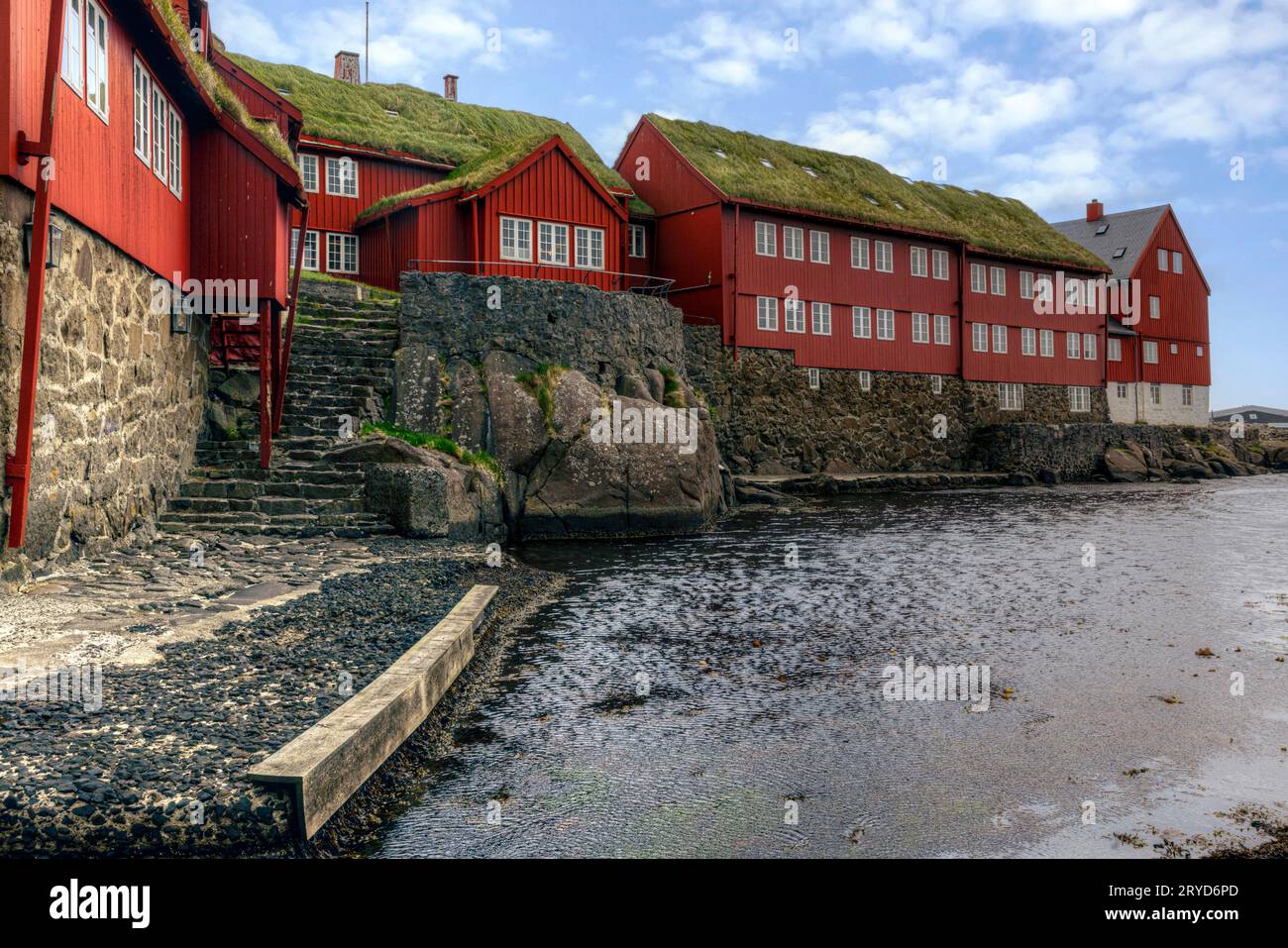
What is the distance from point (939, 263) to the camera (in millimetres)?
41188

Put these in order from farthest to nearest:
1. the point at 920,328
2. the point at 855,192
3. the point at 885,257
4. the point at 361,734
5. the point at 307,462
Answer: the point at 855,192
the point at 920,328
the point at 885,257
the point at 307,462
the point at 361,734

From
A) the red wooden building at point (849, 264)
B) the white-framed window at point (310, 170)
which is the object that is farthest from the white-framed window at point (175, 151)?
the red wooden building at point (849, 264)

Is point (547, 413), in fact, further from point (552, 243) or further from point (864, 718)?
point (864, 718)

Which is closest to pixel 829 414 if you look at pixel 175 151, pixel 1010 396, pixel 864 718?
pixel 1010 396

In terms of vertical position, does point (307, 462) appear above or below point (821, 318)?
below

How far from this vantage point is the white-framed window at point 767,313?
35.9 m

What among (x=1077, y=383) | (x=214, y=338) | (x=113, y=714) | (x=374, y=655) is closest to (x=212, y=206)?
(x=214, y=338)

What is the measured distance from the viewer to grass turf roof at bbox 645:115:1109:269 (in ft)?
120

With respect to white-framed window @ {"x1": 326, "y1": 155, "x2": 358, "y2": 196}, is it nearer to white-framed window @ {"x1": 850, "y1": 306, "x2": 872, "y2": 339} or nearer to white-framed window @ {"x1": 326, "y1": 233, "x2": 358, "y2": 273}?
white-framed window @ {"x1": 326, "y1": 233, "x2": 358, "y2": 273}

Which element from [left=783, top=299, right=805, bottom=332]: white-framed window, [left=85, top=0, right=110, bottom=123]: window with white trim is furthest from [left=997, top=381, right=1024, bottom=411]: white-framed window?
[left=85, top=0, right=110, bottom=123]: window with white trim

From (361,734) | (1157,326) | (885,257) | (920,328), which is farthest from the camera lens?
(1157,326)

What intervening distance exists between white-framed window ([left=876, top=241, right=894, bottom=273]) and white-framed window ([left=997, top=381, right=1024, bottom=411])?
807 centimetres

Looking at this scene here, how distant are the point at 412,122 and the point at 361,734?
1260 inches

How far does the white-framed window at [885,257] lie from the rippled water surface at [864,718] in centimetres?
2472
